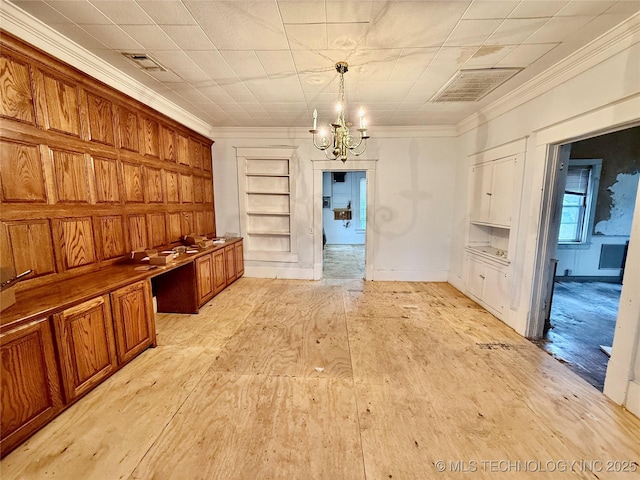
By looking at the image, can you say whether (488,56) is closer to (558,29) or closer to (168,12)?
(558,29)

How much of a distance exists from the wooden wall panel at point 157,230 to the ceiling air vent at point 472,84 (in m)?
3.96

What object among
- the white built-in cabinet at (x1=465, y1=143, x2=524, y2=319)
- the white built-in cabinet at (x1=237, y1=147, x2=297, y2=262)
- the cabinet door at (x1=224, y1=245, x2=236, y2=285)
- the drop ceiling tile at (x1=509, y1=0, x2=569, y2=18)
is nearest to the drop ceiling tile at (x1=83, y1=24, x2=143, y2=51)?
the white built-in cabinet at (x1=237, y1=147, x2=297, y2=262)

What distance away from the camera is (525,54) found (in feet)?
7.84

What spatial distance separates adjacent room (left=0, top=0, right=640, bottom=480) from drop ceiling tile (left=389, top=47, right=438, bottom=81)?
3cm

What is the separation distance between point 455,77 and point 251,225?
13.4ft

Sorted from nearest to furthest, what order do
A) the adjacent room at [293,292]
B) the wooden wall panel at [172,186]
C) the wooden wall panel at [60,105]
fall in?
the adjacent room at [293,292]
the wooden wall panel at [60,105]
the wooden wall panel at [172,186]

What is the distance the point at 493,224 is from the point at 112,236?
473 centimetres

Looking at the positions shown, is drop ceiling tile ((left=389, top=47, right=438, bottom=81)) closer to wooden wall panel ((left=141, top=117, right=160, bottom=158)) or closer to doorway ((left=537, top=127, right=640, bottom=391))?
wooden wall panel ((left=141, top=117, right=160, bottom=158))

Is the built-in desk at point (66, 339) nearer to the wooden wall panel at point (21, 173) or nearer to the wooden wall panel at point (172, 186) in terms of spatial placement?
the wooden wall panel at point (21, 173)

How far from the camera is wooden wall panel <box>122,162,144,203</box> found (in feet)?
9.76

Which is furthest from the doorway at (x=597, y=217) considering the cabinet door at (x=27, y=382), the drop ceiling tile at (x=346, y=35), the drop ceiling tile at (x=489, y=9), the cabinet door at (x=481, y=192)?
the cabinet door at (x=27, y=382)

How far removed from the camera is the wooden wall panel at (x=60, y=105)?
2.14m

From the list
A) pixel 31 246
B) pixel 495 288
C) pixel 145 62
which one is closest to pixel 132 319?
pixel 31 246

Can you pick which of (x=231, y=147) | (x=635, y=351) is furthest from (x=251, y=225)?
(x=635, y=351)
